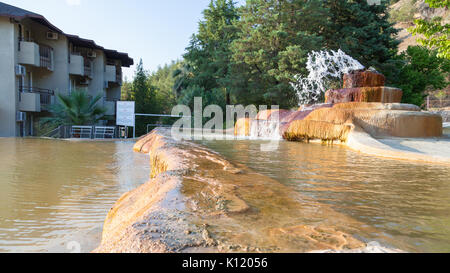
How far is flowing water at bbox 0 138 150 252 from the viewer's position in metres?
2.23

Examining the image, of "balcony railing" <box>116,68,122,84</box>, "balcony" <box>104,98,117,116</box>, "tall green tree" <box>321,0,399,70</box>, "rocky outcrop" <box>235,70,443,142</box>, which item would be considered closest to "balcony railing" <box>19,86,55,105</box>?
"balcony" <box>104,98,117,116</box>

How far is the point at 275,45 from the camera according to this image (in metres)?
20.0

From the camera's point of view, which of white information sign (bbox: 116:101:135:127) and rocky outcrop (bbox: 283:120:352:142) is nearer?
rocky outcrop (bbox: 283:120:352:142)

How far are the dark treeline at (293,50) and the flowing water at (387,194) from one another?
1480 centimetres

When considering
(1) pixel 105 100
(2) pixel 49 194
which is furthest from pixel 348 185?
(1) pixel 105 100

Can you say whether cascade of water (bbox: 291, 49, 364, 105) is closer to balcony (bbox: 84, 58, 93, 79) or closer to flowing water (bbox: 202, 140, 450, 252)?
balcony (bbox: 84, 58, 93, 79)

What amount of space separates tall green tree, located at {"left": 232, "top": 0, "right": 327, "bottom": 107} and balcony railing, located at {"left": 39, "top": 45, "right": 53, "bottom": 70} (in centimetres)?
1132

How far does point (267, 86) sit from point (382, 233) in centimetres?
2035

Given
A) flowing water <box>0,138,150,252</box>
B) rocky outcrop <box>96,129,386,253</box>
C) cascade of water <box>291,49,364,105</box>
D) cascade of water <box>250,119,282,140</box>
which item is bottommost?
flowing water <box>0,138,150,252</box>

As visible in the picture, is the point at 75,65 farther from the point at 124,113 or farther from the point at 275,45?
the point at 275,45

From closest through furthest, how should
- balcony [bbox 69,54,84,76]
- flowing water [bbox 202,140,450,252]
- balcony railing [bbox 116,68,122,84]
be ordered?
flowing water [bbox 202,140,450,252] → balcony [bbox 69,54,84,76] → balcony railing [bbox 116,68,122,84]

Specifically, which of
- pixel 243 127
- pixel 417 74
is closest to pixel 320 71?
pixel 243 127

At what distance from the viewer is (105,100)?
22.2 m

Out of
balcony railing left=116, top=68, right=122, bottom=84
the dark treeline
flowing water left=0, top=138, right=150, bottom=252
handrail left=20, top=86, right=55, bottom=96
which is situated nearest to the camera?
flowing water left=0, top=138, right=150, bottom=252
